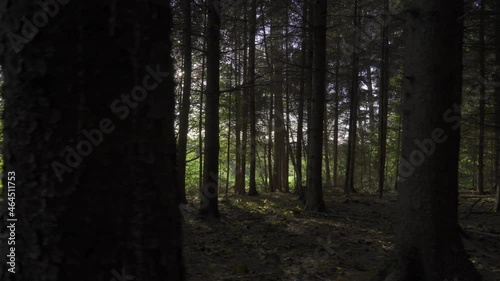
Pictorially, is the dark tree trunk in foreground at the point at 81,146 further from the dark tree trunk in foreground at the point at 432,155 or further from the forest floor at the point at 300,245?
the forest floor at the point at 300,245

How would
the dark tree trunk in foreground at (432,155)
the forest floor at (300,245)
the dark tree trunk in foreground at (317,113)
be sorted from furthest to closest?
the dark tree trunk in foreground at (317,113)
the forest floor at (300,245)
the dark tree trunk in foreground at (432,155)

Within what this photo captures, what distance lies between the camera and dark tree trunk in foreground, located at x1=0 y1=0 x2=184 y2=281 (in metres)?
1.13

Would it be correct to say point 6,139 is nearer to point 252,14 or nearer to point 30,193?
point 30,193

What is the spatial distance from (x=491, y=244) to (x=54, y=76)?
7.45 metres

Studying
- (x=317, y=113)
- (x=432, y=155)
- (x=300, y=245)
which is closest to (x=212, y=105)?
(x=317, y=113)

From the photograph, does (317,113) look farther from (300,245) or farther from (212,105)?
(300,245)

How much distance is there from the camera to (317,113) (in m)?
11.2

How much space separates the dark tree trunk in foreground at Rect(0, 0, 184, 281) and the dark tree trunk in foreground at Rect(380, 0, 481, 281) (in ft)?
12.1

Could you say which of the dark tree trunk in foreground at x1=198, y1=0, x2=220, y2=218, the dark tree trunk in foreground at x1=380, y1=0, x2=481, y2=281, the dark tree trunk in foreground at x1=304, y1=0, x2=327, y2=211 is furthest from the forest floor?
the dark tree trunk in foreground at x1=380, y1=0, x2=481, y2=281

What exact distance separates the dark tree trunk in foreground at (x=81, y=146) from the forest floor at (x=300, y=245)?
4.01m

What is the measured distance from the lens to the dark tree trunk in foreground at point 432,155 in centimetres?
417

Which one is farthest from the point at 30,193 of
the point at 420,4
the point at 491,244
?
the point at 491,244

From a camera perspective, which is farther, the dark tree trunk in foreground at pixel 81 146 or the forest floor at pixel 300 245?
the forest floor at pixel 300 245

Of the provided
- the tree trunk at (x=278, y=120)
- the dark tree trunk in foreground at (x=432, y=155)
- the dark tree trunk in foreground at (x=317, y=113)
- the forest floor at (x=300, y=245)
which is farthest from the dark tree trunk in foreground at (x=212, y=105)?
the tree trunk at (x=278, y=120)
